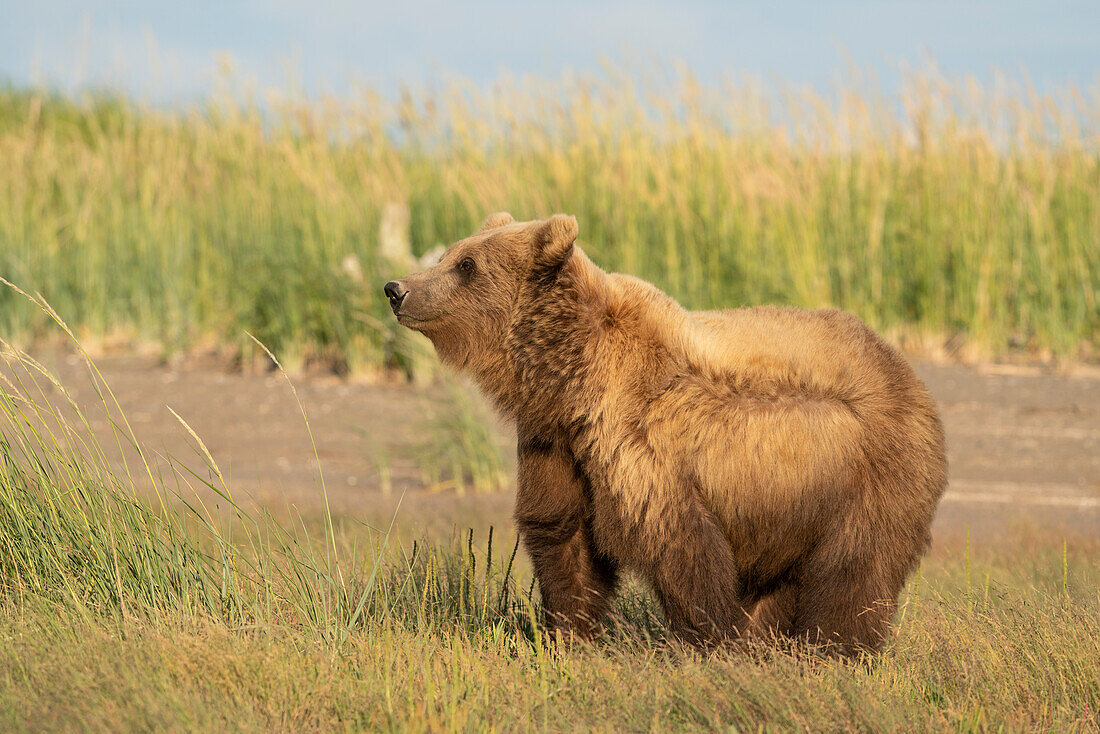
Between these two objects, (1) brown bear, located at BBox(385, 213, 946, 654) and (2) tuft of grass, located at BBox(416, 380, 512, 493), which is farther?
(2) tuft of grass, located at BBox(416, 380, 512, 493)

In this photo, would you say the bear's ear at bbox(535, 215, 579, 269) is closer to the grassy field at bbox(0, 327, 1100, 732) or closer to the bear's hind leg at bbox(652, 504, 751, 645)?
the bear's hind leg at bbox(652, 504, 751, 645)

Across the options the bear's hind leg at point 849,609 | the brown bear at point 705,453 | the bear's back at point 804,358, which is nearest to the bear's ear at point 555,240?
the brown bear at point 705,453

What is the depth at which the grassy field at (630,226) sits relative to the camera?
9.05 m

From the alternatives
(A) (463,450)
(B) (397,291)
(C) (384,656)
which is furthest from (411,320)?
(A) (463,450)

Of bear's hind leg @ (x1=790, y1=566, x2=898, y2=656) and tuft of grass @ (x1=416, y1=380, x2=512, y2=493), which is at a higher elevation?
bear's hind leg @ (x1=790, y1=566, x2=898, y2=656)

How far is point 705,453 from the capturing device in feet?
9.83

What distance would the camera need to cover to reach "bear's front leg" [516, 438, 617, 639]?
3.24 meters

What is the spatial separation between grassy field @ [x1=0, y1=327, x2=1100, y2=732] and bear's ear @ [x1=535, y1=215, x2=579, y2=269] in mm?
1018

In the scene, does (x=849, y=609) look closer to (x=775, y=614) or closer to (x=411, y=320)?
(x=775, y=614)

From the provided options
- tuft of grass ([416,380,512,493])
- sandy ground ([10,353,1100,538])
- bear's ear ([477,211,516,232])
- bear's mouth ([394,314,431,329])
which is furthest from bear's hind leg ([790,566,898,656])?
Answer: tuft of grass ([416,380,512,493])

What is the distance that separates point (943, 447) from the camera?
10.7ft

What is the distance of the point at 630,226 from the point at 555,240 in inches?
234

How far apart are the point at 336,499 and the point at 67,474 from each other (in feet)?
9.19

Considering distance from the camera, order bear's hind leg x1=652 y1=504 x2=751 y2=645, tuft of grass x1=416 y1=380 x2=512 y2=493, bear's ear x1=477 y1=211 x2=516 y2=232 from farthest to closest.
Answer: tuft of grass x1=416 y1=380 x2=512 y2=493, bear's ear x1=477 y1=211 x2=516 y2=232, bear's hind leg x1=652 y1=504 x2=751 y2=645
